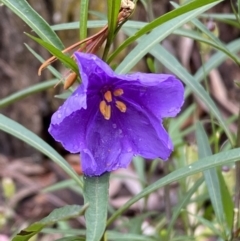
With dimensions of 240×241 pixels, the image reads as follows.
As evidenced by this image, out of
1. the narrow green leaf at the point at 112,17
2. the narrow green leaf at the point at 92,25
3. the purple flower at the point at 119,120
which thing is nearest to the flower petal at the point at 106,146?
the purple flower at the point at 119,120

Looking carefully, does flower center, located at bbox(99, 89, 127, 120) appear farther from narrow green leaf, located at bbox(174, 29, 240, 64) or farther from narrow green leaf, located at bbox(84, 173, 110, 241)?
narrow green leaf, located at bbox(174, 29, 240, 64)

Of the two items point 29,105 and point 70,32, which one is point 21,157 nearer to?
point 29,105

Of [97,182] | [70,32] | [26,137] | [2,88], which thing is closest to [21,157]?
[2,88]

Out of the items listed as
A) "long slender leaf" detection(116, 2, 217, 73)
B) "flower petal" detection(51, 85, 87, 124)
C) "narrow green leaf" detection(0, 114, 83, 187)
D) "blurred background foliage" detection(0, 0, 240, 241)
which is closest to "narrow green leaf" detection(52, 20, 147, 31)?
"long slender leaf" detection(116, 2, 217, 73)

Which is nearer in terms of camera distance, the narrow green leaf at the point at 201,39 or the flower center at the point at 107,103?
the flower center at the point at 107,103

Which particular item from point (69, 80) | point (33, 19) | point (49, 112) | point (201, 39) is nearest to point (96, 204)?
point (69, 80)

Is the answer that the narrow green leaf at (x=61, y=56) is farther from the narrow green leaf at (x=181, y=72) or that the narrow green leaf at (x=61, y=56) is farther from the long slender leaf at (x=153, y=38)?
the narrow green leaf at (x=181, y=72)

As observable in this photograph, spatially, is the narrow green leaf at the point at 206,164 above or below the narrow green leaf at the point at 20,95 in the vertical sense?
below
